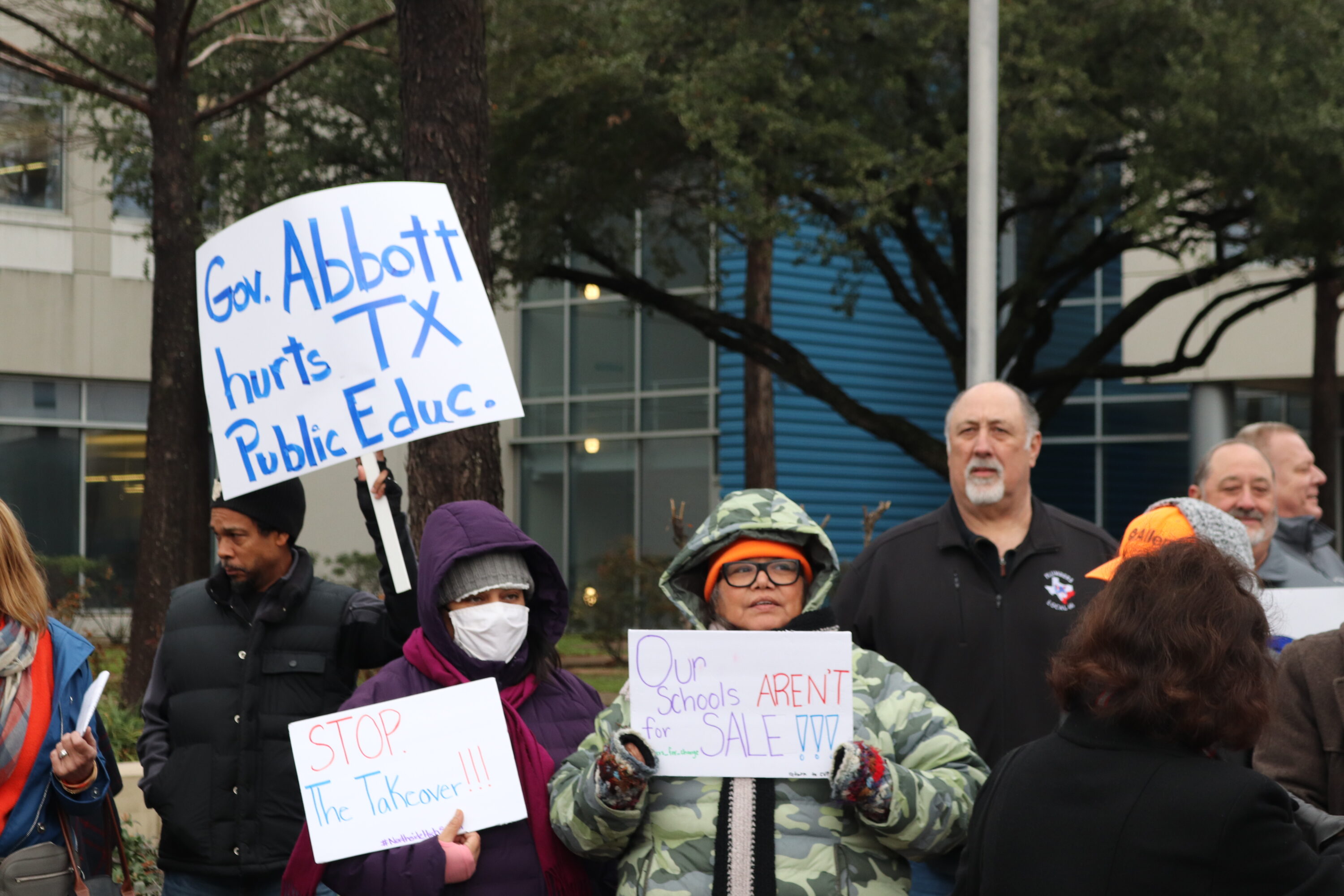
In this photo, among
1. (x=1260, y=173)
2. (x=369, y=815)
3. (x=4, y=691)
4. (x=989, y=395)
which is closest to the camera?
(x=369, y=815)

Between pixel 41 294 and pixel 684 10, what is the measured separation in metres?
11.5

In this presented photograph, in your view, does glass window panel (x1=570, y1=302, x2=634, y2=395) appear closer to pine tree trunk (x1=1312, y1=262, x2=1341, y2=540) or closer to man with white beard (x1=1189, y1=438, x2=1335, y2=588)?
pine tree trunk (x1=1312, y1=262, x2=1341, y2=540)

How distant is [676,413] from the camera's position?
2328 cm

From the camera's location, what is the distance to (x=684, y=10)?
12.4 m

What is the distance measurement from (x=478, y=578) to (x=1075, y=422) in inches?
833

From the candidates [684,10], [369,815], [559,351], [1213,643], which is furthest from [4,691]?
[559,351]

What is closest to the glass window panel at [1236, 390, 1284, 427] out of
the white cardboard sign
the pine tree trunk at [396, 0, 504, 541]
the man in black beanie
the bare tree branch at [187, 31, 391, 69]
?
the bare tree branch at [187, 31, 391, 69]

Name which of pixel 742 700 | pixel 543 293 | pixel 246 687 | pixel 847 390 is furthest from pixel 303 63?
pixel 543 293

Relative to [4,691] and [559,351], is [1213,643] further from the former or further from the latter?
[559,351]

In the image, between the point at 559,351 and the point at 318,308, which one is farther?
the point at 559,351

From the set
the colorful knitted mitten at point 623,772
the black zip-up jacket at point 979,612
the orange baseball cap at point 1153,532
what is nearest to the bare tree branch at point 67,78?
the black zip-up jacket at point 979,612

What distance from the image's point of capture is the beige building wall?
1955 centimetres

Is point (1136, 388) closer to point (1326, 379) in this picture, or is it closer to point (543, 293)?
point (1326, 379)

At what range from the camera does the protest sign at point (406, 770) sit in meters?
3.35
